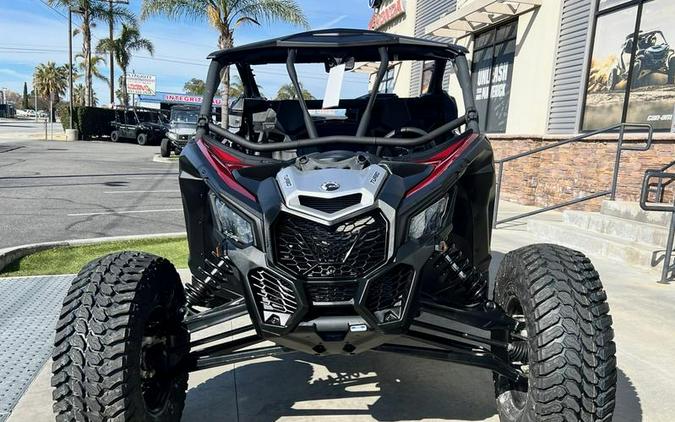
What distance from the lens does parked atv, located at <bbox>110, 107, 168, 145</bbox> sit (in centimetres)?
Answer: 3250

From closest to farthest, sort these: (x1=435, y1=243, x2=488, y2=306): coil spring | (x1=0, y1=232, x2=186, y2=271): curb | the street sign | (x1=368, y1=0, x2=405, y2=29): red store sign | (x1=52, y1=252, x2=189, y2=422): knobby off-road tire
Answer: (x1=52, y1=252, x2=189, y2=422): knobby off-road tire → (x1=435, y1=243, x2=488, y2=306): coil spring → (x1=0, y1=232, x2=186, y2=271): curb → (x1=368, y1=0, x2=405, y2=29): red store sign → the street sign

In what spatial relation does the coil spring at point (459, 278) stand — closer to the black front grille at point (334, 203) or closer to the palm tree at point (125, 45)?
the black front grille at point (334, 203)

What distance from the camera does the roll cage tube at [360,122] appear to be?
258cm

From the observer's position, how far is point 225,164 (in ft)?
8.13

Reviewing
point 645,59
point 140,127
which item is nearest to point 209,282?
point 645,59

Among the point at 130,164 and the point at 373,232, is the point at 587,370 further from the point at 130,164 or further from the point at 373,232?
the point at 130,164

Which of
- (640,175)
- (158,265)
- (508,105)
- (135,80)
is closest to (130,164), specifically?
(508,105)

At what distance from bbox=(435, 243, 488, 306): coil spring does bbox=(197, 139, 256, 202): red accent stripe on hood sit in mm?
934

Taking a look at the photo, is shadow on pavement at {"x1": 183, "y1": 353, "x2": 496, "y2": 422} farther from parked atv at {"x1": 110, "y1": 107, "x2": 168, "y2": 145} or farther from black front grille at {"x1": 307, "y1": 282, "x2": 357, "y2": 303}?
parked atv at {"x1": 110, "y1": 107, "x2": 168, "y2": 145}

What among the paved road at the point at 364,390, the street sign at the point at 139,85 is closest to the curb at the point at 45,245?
the paved road at the point at 364,390

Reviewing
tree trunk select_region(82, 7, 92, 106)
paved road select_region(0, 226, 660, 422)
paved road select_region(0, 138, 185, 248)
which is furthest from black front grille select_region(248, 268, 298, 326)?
tree trunk select_region(82, 7, 92, 106)

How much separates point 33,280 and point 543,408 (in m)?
4.81

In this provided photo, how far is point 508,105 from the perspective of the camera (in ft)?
42.2

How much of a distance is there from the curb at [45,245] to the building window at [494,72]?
9.08 metres
